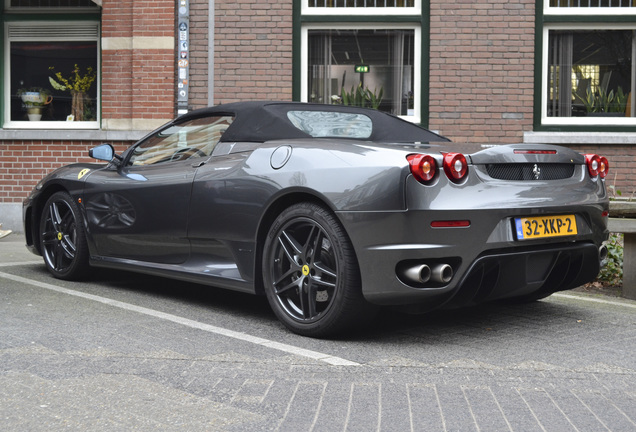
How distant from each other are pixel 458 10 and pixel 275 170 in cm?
686

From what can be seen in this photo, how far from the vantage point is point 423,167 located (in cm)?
431

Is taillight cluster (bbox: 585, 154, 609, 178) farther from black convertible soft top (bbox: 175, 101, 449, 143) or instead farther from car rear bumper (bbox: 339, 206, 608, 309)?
black convertible soft top (bbox: 175, 101, 449, 143)

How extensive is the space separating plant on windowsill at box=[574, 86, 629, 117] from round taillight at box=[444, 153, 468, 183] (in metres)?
7.46

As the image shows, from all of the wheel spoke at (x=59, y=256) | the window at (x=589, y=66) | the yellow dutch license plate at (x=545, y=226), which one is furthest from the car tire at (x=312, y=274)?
the window at (x=589, y=66)

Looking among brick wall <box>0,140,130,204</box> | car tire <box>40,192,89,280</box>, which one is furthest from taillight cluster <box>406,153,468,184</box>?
brick wall <box>0,140,130,204</box>

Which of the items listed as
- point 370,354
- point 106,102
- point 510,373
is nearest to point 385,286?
point 370,354

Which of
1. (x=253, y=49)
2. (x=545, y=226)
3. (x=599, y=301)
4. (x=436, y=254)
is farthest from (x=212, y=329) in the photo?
(x=253, y=49)

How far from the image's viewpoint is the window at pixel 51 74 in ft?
39.1

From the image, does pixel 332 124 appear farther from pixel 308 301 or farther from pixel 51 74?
pixel 51 74

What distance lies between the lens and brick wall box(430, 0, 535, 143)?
11.0 meters

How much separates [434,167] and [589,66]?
25.7 ft

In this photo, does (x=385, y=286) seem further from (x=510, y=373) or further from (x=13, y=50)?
(x=13, y=50)

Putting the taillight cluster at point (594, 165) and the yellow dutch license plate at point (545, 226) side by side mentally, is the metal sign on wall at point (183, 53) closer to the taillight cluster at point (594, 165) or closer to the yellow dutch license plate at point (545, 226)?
the taillight cluster at point (594, 165)

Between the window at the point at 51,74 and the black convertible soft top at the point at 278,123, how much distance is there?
6389 mm
